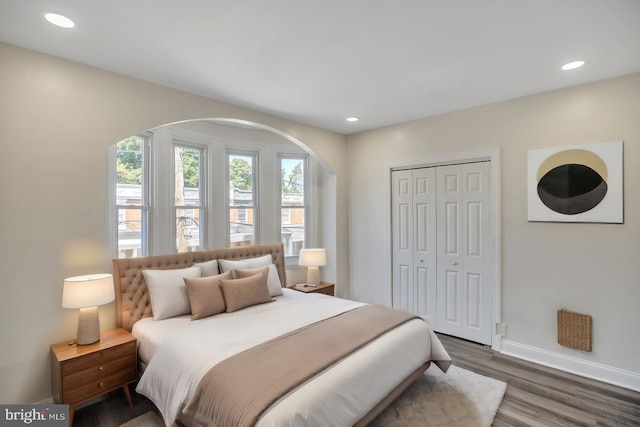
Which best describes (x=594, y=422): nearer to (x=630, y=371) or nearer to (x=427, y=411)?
(x=630, y=371)

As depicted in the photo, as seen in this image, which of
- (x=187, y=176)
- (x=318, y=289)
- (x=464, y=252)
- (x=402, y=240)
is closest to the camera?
(x=464, y=252)

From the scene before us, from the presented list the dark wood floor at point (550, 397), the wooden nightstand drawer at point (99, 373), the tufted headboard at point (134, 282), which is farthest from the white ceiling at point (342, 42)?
the dark wood floor at point (550, 397)

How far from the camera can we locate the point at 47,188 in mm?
2291

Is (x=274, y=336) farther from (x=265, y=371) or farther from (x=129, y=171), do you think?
(x=129, y=171)

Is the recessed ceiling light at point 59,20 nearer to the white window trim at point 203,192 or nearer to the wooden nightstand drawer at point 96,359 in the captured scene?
the white window trim at point 203,192

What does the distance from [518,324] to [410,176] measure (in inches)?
80.7

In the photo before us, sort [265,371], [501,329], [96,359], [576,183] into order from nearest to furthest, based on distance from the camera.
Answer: [265,371] → [96,359] → [576,183] → [501,329]

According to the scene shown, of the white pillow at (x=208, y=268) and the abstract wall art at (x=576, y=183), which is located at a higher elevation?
the abstract wall art at (x=576, y=183)

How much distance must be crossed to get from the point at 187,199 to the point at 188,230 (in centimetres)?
39

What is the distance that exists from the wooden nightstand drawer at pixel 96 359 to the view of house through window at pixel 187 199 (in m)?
1.51

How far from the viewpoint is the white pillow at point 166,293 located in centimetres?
271

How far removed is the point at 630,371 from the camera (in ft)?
8.66

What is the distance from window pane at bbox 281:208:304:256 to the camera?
465 cm

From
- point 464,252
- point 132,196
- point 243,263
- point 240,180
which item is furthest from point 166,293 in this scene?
point 464,252
